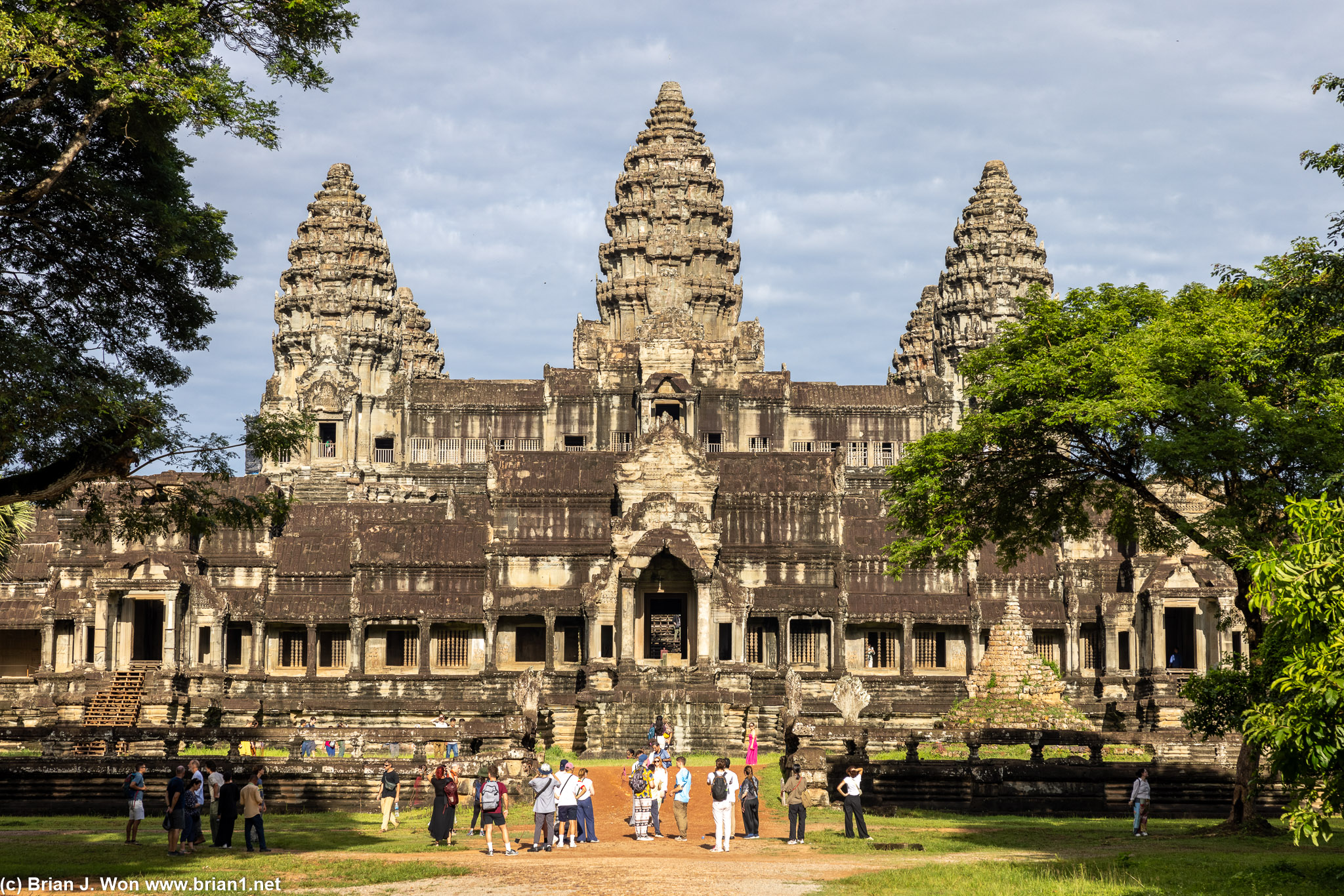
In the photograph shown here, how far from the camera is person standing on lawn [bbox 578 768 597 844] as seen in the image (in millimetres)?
26688

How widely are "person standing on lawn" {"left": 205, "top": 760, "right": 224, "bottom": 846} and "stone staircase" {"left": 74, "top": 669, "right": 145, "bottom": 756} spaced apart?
70.4 feet

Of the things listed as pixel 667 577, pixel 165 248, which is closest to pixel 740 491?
pixel 667 577

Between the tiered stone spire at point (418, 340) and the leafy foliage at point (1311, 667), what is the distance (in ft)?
313

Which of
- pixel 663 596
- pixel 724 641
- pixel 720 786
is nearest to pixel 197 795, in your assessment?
pixel 720 786

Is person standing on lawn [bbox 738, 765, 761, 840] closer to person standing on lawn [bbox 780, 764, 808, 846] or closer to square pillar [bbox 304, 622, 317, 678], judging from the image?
person standing on lawn [bbox 780, 764, 808, 846]

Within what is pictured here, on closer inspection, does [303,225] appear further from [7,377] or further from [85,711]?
[7,377]

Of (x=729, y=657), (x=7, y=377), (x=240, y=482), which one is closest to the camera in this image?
(x=7, y=377)

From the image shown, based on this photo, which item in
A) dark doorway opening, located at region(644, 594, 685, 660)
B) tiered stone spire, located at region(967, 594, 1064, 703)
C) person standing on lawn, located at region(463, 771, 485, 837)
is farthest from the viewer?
dark doorway opening, located at region(644, 594, 685, 660)

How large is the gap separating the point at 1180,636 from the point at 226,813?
44779mm

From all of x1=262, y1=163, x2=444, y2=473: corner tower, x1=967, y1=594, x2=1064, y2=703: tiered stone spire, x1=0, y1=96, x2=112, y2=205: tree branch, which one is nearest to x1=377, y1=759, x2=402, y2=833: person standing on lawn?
x1=0, y1=96, x2=112, y2=205: tree branch

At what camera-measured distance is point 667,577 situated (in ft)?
172

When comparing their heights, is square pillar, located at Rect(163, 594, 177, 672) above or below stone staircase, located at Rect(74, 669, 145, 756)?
above

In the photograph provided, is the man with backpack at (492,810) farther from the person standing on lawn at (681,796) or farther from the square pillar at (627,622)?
the square pillar at (627,622)

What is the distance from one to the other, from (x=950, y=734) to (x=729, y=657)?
11.2 meters
